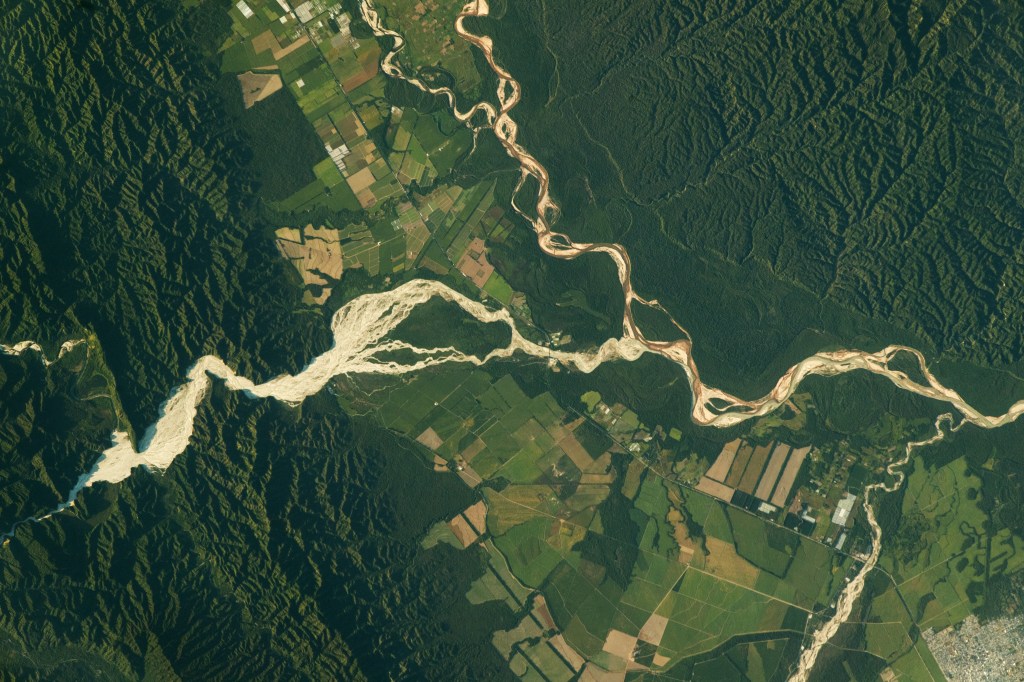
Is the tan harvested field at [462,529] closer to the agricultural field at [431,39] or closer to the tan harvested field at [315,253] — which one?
the tan harvested field at [315,253]

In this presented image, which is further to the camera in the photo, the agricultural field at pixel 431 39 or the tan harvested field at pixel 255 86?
the agricultural field at pixel 431 39

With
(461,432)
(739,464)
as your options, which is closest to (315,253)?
(461,432)

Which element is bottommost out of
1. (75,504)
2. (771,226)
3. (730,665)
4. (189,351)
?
(730,665)

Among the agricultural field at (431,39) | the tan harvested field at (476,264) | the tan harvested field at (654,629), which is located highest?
the agricultural field at (431,39)

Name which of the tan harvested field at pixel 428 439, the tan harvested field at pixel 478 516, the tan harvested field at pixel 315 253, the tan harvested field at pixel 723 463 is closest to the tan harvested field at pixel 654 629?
the tan harvested field at pixel 723 463

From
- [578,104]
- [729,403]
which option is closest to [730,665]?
[729,403]

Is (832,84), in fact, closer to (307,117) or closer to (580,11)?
(580,11)
